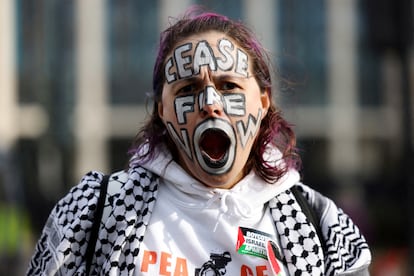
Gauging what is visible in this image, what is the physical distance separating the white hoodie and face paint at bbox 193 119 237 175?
3.6 inches

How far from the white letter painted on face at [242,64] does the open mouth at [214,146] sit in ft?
0.79

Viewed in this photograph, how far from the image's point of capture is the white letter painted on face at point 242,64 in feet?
9.29

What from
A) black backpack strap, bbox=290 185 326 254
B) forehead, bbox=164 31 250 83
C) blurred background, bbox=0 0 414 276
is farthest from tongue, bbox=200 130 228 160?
blurred background, bbox=0 0 414 276

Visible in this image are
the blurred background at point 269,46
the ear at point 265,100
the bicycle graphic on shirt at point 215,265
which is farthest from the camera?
the blurred background at point 269,46

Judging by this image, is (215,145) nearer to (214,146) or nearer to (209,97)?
(214,146)

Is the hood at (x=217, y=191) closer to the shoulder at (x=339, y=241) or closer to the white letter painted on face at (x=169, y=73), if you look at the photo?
the shoulder at (x=339, y=241)

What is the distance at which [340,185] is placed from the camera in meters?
31.0

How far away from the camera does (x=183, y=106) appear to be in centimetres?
278

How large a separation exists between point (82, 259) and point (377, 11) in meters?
30.7

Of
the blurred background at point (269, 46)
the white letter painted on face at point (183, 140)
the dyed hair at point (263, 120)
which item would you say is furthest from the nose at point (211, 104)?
the blurred background at point (269, 46)

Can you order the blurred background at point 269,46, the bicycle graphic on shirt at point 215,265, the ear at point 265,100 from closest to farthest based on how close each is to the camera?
the bicycle graphic on shirt at point 215,265 → the ear at point 265,100 → the blurred background at point 269,46

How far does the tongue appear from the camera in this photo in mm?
2750

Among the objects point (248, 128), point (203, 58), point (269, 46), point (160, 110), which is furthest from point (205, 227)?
point (269, 46)

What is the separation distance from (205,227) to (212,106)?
0.40 metres
